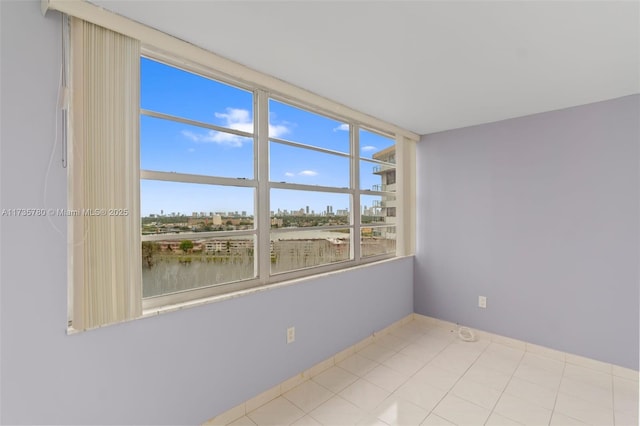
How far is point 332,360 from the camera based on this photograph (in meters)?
2.66

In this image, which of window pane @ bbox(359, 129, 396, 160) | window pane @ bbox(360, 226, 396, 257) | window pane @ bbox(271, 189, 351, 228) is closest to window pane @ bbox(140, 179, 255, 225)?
window pane @ bbox(271, 189, 351, 228)

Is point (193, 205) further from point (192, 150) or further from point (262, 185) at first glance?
point (262, 185)

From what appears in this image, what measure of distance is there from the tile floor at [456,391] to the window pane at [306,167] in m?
1.67

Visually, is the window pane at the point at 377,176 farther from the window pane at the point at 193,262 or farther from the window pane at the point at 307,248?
the window pane at the point at 193,262

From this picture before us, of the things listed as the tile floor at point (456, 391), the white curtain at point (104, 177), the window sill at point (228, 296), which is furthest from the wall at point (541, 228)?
the white curtain at point (104, 177)

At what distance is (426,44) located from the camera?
1719 mm

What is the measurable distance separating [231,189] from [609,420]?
300 cm

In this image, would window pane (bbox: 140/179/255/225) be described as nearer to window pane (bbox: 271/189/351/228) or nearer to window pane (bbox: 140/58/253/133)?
window pane (bbox: 271/189/351/228)

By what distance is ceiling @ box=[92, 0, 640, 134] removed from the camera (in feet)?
4.69

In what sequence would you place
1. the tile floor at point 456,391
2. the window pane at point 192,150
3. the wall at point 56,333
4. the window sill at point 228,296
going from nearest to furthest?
the wall at point 56,333, the window sill at point 228,296, the window pane at point 192,150, the tile floor at point 456,391

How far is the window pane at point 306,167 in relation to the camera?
243 cm

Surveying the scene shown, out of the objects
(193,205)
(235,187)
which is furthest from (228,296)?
(235,187)

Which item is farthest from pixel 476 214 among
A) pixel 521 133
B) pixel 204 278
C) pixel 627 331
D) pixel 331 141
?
pixel 204 278

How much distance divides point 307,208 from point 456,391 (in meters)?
1.88
